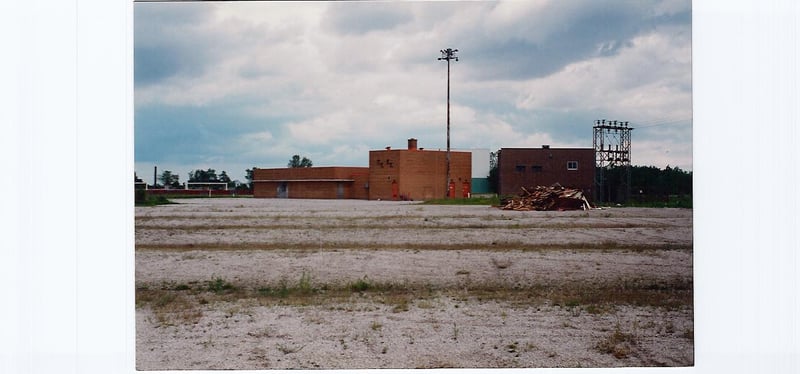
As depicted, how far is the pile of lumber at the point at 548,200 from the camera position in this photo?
12078 millimetres

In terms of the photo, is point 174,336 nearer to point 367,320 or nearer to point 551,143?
point 367,320

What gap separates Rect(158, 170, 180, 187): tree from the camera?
9.34m

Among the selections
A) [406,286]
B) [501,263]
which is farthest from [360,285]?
[501,263]

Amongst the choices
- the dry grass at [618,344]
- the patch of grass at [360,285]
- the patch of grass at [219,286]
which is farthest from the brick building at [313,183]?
the dry grass at [618,344]

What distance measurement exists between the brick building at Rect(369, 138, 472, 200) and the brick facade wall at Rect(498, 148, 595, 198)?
69 cm

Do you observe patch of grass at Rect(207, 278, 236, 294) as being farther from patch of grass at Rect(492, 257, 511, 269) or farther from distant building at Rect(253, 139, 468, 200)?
patch of grass at Rect(492, 257, 511, 269)

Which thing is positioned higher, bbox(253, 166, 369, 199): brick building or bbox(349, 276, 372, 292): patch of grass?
bbox(253, 166, 369, 199): brick building

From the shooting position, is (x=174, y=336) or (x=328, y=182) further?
(x=328, y=182)

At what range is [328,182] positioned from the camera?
1245 centimetres

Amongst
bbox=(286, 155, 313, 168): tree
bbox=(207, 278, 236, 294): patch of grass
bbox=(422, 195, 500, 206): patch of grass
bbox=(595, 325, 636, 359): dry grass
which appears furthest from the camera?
bbox=(422, 195, 500, 206): patch of grass

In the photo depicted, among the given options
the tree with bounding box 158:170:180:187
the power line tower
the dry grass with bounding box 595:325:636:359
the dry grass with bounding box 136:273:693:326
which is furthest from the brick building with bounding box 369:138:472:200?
the dry grass with bounding box 595:325:636:359
